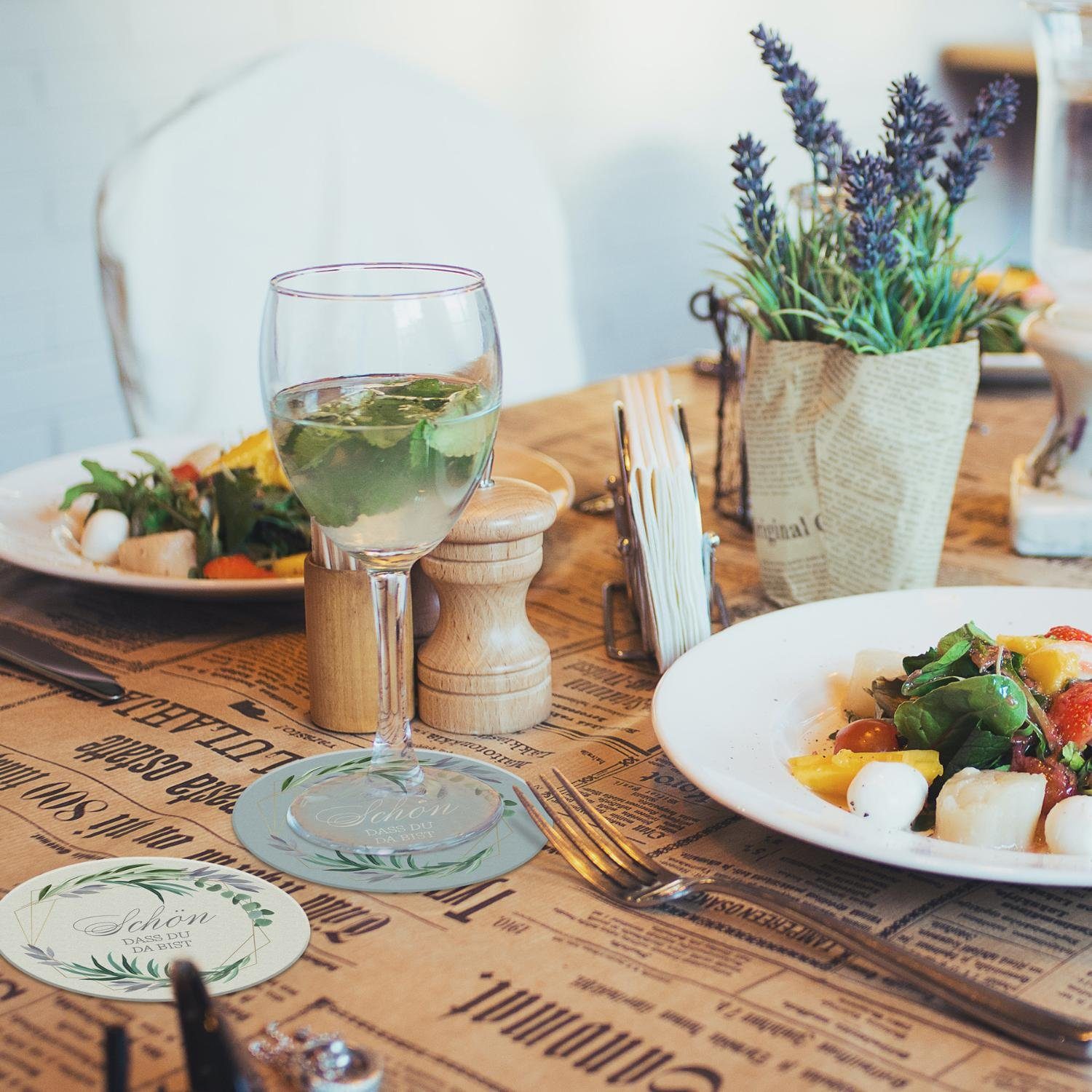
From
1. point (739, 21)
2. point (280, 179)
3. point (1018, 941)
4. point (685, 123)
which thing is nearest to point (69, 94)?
point (280, 179)

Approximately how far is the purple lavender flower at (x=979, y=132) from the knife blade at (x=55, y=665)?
0.73 meters

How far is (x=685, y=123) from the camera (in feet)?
14.5

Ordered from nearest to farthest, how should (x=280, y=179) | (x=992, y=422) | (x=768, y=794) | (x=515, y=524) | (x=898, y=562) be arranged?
(x=768, y=794) < (x=515, y=524) < (x=898, y=562) < (x=992, y=422) < (x=280, y=179)

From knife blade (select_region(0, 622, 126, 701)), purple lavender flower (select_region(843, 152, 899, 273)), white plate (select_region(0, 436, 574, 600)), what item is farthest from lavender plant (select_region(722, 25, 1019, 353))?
knife blade (select_region(0, 622, 126, 701))

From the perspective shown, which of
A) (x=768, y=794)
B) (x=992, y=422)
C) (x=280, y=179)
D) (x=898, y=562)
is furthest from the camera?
(x=280, y=179)

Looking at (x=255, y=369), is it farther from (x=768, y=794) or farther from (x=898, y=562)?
(x=768, y=794)

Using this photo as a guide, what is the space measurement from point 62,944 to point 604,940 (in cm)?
26

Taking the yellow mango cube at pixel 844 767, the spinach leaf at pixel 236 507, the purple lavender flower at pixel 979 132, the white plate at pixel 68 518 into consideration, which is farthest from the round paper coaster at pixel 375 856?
the purple lavender flower at pixel 979 132

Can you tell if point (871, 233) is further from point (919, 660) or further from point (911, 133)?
point (919, 660)

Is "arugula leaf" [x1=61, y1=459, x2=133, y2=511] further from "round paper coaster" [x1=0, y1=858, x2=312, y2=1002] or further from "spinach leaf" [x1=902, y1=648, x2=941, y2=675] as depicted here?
"spinach leaf" [x1=902, y1=648, x2=941, y2=675]

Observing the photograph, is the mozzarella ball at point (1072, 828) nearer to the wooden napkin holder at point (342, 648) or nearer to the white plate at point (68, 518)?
the wooden napkin holder at point (342, 648)

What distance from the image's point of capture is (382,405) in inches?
28.1

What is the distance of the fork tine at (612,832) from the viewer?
711mm

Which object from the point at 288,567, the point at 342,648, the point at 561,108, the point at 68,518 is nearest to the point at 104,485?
the point at 68,518
